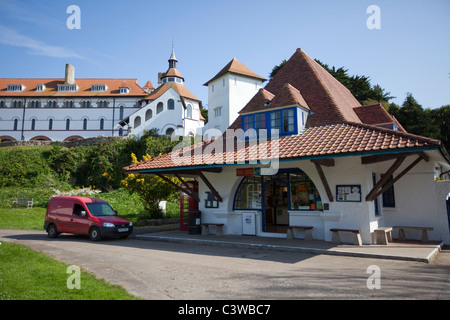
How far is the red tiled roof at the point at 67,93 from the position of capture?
55062mm

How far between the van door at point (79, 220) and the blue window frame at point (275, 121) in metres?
8.34

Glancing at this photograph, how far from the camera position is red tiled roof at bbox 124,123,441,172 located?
357 inches

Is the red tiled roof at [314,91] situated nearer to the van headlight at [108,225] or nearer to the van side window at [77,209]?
the van headlight at [108,225]

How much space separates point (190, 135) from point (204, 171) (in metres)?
30.2

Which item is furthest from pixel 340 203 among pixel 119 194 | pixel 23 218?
pixel 119 194

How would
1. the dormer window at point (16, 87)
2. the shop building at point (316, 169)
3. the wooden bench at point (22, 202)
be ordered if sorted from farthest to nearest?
1. the dormer window at point (16, 87)
2. the wooden bench at point (22, 202)
3. the shop building at point (316, 169)

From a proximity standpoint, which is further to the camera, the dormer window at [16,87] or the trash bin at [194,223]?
the dormer window at [16,87]

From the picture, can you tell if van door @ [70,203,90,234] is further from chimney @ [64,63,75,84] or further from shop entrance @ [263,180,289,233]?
chimney @ [64,63,75,84]

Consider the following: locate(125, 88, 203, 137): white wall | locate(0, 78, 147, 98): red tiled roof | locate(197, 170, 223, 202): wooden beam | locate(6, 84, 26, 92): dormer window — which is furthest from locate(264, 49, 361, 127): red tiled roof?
locate(6, 84, 26, 92): dormer window

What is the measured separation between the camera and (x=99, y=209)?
14.2 meters

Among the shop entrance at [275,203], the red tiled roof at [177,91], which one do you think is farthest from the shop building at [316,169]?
the red tiled roof at [177,91]

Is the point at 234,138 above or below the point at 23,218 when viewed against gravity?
above

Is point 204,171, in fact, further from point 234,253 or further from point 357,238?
point 357,238
